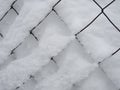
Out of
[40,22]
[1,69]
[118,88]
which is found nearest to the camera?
[118,88]

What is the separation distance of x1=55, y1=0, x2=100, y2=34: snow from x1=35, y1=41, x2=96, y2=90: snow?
0.08 m

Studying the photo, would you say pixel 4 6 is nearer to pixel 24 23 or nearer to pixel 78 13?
pixel 24 23

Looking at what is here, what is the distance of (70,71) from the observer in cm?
86

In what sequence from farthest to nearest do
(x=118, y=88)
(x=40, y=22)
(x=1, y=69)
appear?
(x=1, y=69) → (x=40, y=22) → (x=118, y=88)

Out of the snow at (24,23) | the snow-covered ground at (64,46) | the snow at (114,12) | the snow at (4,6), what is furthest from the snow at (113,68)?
the snow at (4,6)

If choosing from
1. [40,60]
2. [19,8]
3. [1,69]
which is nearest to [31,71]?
[40,60]

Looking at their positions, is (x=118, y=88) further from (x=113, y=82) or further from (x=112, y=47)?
(x=112, y=47)

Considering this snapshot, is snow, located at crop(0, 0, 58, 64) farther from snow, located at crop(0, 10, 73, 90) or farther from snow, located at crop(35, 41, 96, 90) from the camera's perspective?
snow, located at crop(35, 41, 96, 90)

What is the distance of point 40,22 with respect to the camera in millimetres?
922

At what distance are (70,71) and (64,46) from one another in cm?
11

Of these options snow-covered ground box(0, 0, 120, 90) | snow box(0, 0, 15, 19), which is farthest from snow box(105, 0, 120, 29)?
snow box(0, 0, 15, 19)

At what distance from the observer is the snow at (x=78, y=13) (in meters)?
0.87

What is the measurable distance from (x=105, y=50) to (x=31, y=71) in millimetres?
331

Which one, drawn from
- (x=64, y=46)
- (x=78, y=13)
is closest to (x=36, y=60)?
(x=64, y=46)
